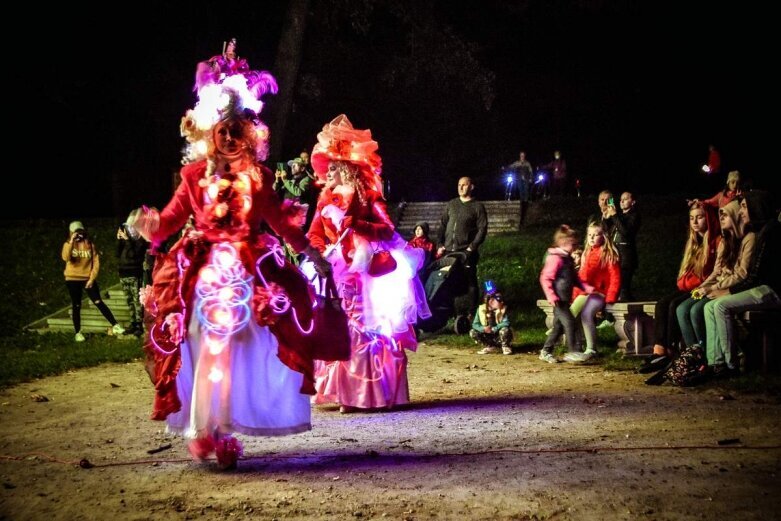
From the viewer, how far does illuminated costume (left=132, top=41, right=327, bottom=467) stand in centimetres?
598

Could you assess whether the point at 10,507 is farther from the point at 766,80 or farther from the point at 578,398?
the point at 766,80

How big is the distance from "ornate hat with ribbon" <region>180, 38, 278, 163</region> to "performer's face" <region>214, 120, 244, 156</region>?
2.0 inches

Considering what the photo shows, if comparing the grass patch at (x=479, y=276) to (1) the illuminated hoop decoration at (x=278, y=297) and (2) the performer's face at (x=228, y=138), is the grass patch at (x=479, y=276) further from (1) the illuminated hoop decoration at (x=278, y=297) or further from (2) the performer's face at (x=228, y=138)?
(2) the performer's face at (x=228, y=138)

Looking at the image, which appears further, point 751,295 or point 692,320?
point 692,320

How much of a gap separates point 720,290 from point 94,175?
28773 mm

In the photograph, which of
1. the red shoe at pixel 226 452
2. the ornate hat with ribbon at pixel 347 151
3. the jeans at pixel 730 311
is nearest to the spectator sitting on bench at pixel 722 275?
the jeans at pixel 730 311

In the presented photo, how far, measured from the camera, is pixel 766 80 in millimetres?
37562

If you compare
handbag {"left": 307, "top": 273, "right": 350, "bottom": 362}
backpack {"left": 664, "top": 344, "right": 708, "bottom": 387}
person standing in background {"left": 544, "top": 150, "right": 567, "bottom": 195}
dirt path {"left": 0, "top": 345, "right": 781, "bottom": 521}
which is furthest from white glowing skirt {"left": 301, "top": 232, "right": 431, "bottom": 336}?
person standing in background {"left": 544, "top": 150, "right": 567, "bottom": 195}

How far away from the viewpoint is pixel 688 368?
880cm

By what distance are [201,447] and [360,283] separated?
2539mm

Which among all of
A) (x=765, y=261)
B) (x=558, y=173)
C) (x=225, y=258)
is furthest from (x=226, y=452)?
(x=558, y=173)

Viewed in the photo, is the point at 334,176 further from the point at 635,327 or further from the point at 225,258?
the point at 635,327

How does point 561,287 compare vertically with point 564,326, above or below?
above

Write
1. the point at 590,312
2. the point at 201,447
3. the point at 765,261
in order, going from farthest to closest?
the point at 590,312 < the point at 765,261 < the point at 201,447
